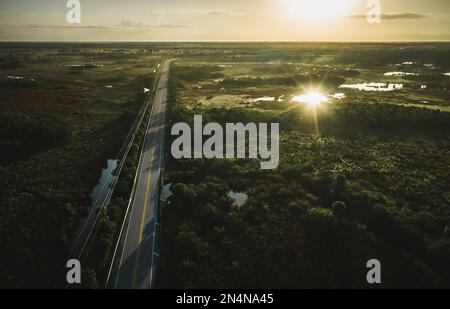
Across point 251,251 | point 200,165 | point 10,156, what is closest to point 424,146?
point 200,165

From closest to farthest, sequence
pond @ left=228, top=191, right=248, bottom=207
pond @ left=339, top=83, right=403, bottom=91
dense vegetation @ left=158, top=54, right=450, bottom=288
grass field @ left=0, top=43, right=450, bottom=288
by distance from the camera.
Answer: dense vegetation @ left=158, top=54, right=450, bottom=288 < grass field @ left=0, top=43, right=450, bottom=288 < pond @ left=228, top=191, right=248, bottom=207 < pond @ left=339, top=83, right=403, bottom=91

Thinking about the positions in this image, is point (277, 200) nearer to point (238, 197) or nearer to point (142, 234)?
point (238, 197)

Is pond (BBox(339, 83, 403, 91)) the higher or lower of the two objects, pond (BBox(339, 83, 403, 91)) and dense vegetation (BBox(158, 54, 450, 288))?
the higher

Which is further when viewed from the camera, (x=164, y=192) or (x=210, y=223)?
(x=164, y=192)

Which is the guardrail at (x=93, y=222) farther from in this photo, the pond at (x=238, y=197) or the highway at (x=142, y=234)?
the pond at (x=238, y=197)

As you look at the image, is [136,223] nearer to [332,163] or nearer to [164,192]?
[164,192]

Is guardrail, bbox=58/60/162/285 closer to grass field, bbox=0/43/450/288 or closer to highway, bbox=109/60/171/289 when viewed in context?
grass field, bbox=0/43/450/288

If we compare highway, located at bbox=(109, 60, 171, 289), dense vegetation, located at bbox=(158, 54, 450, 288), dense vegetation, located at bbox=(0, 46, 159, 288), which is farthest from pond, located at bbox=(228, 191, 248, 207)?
dense vegetation, located at bbox=(0, 46, 159, 288)

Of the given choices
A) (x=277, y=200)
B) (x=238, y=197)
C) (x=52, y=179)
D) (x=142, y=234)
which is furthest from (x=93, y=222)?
(x=277, y=200)
